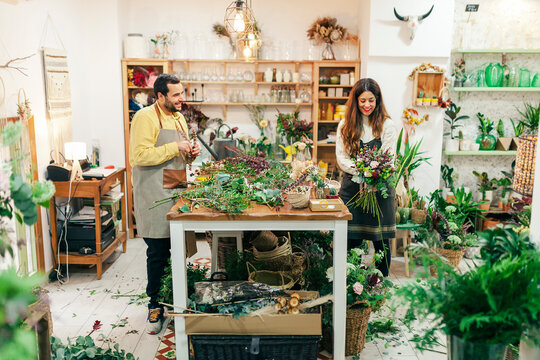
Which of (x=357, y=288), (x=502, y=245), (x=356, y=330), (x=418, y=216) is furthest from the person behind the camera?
(x=418, y=216)

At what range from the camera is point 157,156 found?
3545 mm

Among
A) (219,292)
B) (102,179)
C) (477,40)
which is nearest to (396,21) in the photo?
(477,40)

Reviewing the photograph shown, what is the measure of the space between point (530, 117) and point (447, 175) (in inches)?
45.3

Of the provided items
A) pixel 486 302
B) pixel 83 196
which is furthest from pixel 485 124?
pixel 486 302

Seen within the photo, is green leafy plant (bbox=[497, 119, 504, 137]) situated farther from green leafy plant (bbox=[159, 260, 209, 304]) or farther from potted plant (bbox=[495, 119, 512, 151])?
green leafy plant (bbox=[159, 260, 209, 304])

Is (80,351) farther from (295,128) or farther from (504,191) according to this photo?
(504,191)

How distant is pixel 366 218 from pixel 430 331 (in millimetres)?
2376

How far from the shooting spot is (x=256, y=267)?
3799 millimetres

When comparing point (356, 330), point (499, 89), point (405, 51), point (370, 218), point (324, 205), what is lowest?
point (356, 330)

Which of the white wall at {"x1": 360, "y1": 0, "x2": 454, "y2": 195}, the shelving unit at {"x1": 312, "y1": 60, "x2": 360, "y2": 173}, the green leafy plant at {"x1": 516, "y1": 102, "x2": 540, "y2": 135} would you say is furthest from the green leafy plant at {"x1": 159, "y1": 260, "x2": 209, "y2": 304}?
the green leafy plant at {"x1": 516, "y1": 102, "x2": 540, "y2": 135}

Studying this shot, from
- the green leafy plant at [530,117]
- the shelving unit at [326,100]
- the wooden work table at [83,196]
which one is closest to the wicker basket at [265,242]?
the wooden work table at [83,196]

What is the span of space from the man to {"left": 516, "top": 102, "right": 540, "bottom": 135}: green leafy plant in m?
4.25

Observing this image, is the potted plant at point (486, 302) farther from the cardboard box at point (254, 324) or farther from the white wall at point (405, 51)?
the white wall at point (405, 51)

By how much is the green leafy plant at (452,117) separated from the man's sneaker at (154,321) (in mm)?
4061
